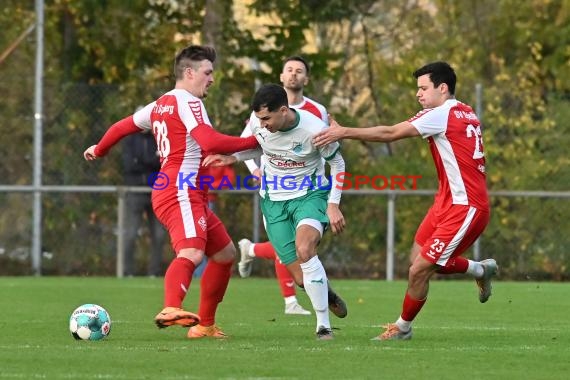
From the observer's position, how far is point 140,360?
7902 millimetres

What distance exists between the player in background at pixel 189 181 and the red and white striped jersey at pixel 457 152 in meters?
1.26

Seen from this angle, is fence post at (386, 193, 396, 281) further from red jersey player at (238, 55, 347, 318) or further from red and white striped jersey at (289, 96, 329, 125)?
red and white striped jersey at (289, 96, 329, 125)

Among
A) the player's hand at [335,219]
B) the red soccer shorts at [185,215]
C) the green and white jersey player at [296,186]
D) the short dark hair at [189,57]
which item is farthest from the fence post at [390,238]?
the short dark hair at [189,57]

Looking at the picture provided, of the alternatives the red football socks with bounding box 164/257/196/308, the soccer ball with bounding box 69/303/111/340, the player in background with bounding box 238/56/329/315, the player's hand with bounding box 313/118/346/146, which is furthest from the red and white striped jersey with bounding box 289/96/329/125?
the soccer ball with bounding box 69/303/111/340

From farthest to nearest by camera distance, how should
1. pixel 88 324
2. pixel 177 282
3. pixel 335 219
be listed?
pixel 335 219 < pixel 88 324 < pixel 177 282

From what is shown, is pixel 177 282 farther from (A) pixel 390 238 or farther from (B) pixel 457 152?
(A) pixel 390 238

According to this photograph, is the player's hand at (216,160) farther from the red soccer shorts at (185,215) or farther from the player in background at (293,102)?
the player in background at (293,102)

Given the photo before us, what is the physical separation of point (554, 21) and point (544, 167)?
4654 millimetres

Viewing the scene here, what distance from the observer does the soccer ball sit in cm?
925

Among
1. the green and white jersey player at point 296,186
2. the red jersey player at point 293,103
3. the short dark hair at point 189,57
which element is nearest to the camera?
the green and white jersey player at point 296,186

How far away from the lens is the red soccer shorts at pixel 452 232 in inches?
369

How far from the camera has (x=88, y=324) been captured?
9.24m

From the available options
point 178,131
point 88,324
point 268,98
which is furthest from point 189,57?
point 88,324

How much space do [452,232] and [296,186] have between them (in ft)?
3.90
